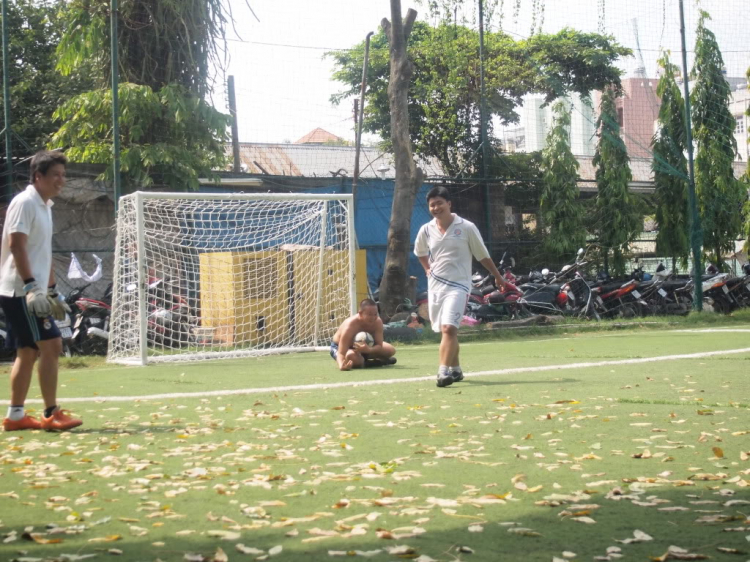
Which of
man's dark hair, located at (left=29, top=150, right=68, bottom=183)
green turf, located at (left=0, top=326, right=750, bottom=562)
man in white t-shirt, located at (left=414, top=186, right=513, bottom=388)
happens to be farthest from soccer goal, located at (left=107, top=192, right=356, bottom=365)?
man's dark hair, located at (left=29, top=150, right=68, bottom=183)

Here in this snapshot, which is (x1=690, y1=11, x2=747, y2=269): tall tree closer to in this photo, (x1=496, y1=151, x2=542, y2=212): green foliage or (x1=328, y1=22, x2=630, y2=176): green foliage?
(x1=496, y1=151, x2=542, y2=212): green foliage

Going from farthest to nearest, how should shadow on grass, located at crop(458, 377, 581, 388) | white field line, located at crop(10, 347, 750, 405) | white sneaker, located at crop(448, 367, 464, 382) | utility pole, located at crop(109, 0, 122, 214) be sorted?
utility pole, located at crop(109, 0, 122, 214), shadow on grass, located at crop(458, 377, 581, 388), white sneaker, located at crop(448, 367, 464, 382), white field line, located at crop(10, 347, 750, 405)

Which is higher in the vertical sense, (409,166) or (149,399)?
(409,166)

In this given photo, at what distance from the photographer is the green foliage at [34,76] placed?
20047 millimetres

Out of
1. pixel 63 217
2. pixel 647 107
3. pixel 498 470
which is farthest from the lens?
pixel 647 107

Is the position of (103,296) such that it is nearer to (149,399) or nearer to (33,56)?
(149,399)

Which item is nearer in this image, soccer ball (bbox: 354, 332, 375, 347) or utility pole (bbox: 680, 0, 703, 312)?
soccer ball (bbox: 354, 332, 375, 347)

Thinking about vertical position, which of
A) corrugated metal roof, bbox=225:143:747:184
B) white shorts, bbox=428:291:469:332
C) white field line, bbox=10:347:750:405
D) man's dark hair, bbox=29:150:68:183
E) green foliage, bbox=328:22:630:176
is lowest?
white field line, bbox=10:347:750:405

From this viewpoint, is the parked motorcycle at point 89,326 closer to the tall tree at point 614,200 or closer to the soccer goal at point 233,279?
the soccer goal at point 233,279

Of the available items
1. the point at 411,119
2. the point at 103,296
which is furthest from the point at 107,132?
the point at 411,119

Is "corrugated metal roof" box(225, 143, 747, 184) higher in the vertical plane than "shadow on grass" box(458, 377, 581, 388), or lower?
higher

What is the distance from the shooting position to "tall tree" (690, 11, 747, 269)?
18875 mm

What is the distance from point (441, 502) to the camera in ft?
12.4

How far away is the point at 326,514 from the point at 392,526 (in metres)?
0.32
